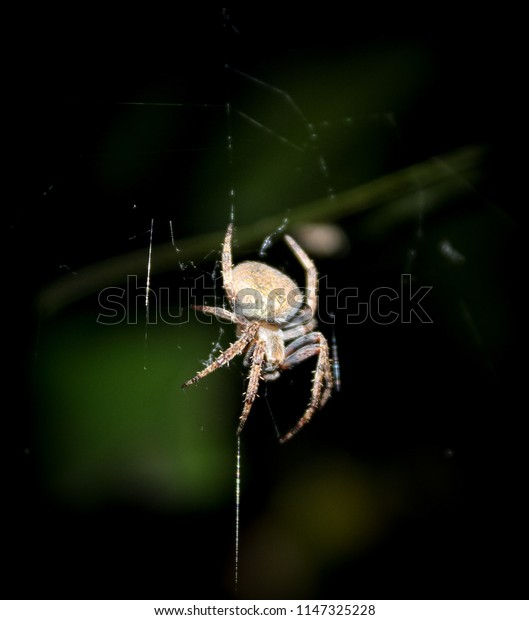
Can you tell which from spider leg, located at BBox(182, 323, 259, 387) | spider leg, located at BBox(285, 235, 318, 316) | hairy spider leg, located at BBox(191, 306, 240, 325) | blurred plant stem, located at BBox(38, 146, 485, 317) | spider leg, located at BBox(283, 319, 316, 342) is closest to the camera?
spider leg, located at BBox(182, 323, 259, 387)

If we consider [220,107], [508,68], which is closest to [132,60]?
[220,107]

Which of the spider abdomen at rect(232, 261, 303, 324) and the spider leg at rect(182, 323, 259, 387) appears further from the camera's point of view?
the spider abdomen at rect(232, 261, 303, 324)

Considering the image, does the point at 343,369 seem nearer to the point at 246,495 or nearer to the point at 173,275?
the point at 246,495

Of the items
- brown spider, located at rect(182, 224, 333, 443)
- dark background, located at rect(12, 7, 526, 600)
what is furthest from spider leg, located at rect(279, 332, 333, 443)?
dark background, located at rect(12, 7, 526, 600)

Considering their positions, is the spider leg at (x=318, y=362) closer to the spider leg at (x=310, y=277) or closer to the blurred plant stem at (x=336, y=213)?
the spider leg at (x=310, y=277)

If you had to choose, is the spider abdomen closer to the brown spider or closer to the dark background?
the brown spider
